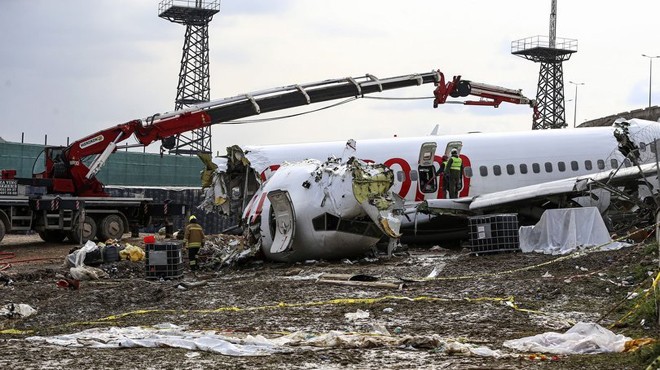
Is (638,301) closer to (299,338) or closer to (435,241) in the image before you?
(299,338)

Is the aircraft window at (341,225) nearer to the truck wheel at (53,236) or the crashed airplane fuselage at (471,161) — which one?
the crashed airplane fuselage at (471,161)

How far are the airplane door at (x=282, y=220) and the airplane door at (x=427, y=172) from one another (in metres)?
6.41

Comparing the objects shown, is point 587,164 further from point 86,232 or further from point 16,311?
point 16,311

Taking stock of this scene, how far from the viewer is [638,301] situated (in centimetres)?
1270

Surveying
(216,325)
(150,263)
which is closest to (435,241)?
(150,263)

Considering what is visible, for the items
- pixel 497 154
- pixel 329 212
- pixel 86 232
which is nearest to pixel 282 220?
pixel 329 212

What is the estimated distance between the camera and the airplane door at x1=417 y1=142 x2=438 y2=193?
27.5 meters

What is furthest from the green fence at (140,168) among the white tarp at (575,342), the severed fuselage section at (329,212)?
the white tarp at (575,342)

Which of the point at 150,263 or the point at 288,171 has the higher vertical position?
the point at 288,171

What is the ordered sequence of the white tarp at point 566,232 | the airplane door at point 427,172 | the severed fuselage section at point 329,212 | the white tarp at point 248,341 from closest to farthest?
1. the white tarp at point 248,341
2. the white tarp at point 566,232
3. the severed fuselage section at point 329,212
4. the airplane door at point 427,172

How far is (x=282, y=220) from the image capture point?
2211 cm

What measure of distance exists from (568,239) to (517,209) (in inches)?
148

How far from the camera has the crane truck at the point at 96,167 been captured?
97.4 ft

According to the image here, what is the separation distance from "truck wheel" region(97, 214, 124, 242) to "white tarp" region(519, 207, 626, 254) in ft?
47.9
